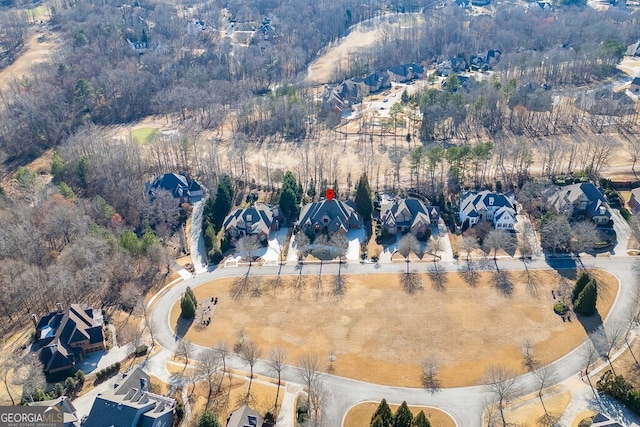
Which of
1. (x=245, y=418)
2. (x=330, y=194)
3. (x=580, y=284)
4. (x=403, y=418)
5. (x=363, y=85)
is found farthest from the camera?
(x=363, y=85)

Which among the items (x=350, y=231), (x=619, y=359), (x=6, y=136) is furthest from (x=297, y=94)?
(x=619, y=359)

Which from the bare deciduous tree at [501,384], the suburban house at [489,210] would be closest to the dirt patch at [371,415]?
the bare deciduous tree at [501,384]

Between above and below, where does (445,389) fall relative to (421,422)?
below

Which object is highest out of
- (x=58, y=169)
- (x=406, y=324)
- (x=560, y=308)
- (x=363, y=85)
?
(x=363, y=85)

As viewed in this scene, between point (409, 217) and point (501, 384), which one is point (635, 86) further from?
point (501, 384)

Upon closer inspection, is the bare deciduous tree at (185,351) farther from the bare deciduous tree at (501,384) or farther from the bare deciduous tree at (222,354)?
the bare deciduous tree at (501,384)

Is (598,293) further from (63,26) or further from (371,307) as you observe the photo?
(63,26)

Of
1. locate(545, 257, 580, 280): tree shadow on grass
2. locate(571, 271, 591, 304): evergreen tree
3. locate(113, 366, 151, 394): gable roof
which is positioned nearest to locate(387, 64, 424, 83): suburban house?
locate(545, 257, 580, 280): tree shadow on grass

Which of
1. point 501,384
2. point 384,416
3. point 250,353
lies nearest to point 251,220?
point 250,353
